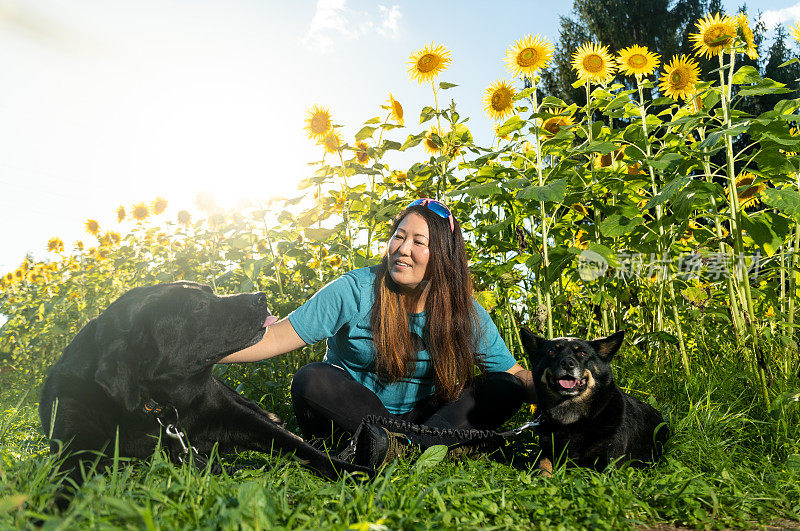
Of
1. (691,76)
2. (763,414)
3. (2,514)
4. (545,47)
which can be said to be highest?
(545,47)

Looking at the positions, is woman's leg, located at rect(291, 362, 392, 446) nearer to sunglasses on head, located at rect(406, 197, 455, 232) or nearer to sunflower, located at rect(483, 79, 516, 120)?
sunglasses on head, located at rect(406, 197, 455, 232)

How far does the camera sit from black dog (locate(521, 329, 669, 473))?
234cm

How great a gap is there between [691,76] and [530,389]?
86.6 inches

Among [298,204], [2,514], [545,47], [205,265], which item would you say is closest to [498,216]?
[545,47]

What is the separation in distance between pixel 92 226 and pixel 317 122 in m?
3.99

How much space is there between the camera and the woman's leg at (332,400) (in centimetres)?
256

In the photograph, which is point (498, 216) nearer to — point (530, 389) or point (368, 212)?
point (368, 212)

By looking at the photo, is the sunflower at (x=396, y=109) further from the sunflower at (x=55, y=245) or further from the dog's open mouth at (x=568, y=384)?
the sunflower at (x=55, y=245)

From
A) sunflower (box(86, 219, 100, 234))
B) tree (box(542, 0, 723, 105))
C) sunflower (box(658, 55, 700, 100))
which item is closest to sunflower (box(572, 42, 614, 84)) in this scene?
sunflower (box(658, 55, 700, 100))

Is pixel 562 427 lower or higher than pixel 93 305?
lower

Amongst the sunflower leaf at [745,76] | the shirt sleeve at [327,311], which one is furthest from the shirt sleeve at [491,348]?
the sunflower leaf at [745,76]

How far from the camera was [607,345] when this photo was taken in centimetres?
249

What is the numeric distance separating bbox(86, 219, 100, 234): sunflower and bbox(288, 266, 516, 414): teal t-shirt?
454cm

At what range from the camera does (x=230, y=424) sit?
2354 millimetres
